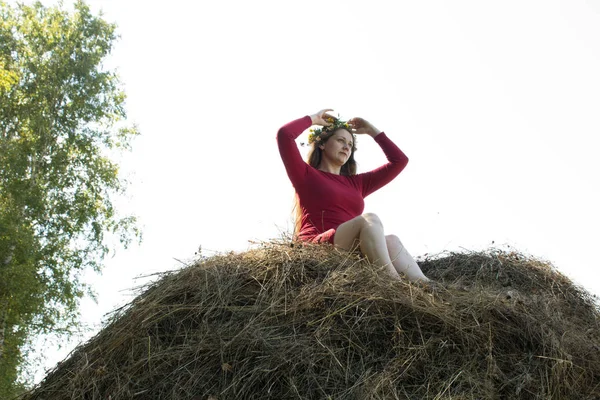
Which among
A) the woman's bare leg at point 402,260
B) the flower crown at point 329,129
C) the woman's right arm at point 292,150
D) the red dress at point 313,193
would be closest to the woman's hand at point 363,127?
the flower crown at point 329,129

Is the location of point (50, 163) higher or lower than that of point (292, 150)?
higher

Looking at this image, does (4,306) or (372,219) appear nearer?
(372,219)

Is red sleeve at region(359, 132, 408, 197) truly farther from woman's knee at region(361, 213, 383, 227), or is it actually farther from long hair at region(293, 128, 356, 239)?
woman's knee at region(361, 213, 383, 227)

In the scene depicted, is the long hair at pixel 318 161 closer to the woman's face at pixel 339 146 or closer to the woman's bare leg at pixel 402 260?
the woman's face at pixel 339 146

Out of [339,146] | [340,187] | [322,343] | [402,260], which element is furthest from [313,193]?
[322,343]

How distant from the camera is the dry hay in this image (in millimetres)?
3598

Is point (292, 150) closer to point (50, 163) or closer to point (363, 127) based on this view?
point (363, 127)

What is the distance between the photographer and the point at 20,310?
503 inches

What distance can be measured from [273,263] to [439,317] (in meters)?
1.11

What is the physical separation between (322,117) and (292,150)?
580mm

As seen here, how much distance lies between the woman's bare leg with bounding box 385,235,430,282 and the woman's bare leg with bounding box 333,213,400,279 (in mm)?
161

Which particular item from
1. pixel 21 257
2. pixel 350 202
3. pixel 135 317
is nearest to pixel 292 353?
pixel 135 317

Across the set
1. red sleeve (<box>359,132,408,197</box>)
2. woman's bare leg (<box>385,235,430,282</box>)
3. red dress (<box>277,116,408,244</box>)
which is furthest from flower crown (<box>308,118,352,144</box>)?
woman's bare leg (<box>385,235,430,282</box>)

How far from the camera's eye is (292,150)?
18.5ft
